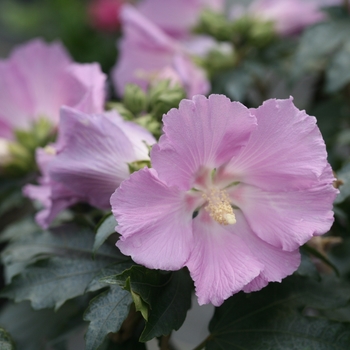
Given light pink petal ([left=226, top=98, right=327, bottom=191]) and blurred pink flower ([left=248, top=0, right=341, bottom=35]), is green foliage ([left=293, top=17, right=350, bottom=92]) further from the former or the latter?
light pink petal ([left=226, top=98, right=327, bottom=191])

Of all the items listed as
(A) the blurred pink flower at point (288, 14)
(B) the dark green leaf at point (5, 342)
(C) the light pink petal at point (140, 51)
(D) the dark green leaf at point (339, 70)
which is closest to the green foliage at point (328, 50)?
(D) the dark green leaf at point (339, 70)

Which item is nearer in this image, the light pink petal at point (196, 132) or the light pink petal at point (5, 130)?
the light pink petal at point (196, 132)

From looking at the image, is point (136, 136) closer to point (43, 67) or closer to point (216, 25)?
point (43, 67)

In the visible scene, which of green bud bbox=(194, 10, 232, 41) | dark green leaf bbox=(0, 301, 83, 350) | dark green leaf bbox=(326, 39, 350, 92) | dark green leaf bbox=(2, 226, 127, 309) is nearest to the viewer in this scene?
dark green leaf bbox=(2, 226, 127, 309)

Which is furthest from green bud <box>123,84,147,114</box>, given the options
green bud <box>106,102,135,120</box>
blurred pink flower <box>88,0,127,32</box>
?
blurred pink flower <box>88,0,127,32</box>

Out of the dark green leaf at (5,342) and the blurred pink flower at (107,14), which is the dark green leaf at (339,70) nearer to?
the dark green leaf at (5,342)

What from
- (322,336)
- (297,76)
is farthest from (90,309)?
(297,76)

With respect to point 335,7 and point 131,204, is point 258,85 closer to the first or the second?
point 335,7
